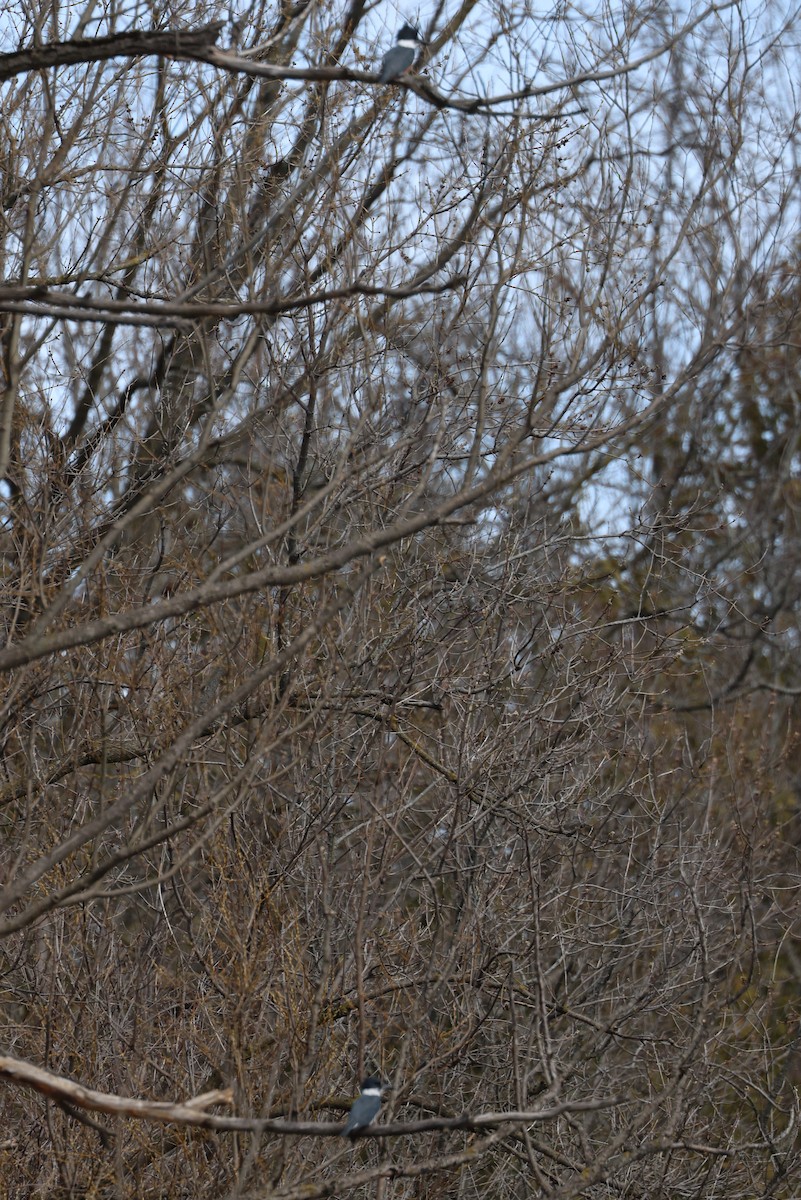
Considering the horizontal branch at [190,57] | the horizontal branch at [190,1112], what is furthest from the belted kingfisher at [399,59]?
the horizontal branch at [190,1112]

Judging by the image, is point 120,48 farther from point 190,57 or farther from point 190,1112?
point 190,1112

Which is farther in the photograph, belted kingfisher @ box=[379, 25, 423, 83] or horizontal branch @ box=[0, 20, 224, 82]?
belted kingfisher @ box=[379, 25, 423, 83]

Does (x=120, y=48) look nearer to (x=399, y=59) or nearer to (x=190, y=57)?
(x=190, y=57)

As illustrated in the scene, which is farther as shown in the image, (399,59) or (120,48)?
(399,59)

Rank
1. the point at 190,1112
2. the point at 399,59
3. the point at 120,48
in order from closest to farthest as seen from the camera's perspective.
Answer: the point at 190,1112 < the point at 120,48 < the point at 399,59

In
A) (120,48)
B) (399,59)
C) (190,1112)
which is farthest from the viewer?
(399,59)

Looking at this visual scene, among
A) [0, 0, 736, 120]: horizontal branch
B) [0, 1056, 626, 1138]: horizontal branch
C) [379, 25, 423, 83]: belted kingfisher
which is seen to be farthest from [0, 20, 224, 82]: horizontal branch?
[0, 1056, 626, 1138]: horizontal branch

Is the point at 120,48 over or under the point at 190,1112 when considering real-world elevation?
over

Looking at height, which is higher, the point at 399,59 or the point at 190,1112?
the point at 399,59

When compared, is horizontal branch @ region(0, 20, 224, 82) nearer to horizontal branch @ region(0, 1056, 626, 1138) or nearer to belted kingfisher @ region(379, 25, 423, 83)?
belted kingfisher @ region(379, 25, 423, 83)

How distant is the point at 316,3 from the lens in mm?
6418

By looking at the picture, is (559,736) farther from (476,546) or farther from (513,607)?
(476,546)

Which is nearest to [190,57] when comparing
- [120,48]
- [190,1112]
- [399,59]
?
[120,48]

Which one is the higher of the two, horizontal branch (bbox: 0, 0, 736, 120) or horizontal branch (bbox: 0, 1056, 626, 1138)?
horizontal branch (bbox: 0, 0, 736, 120)
